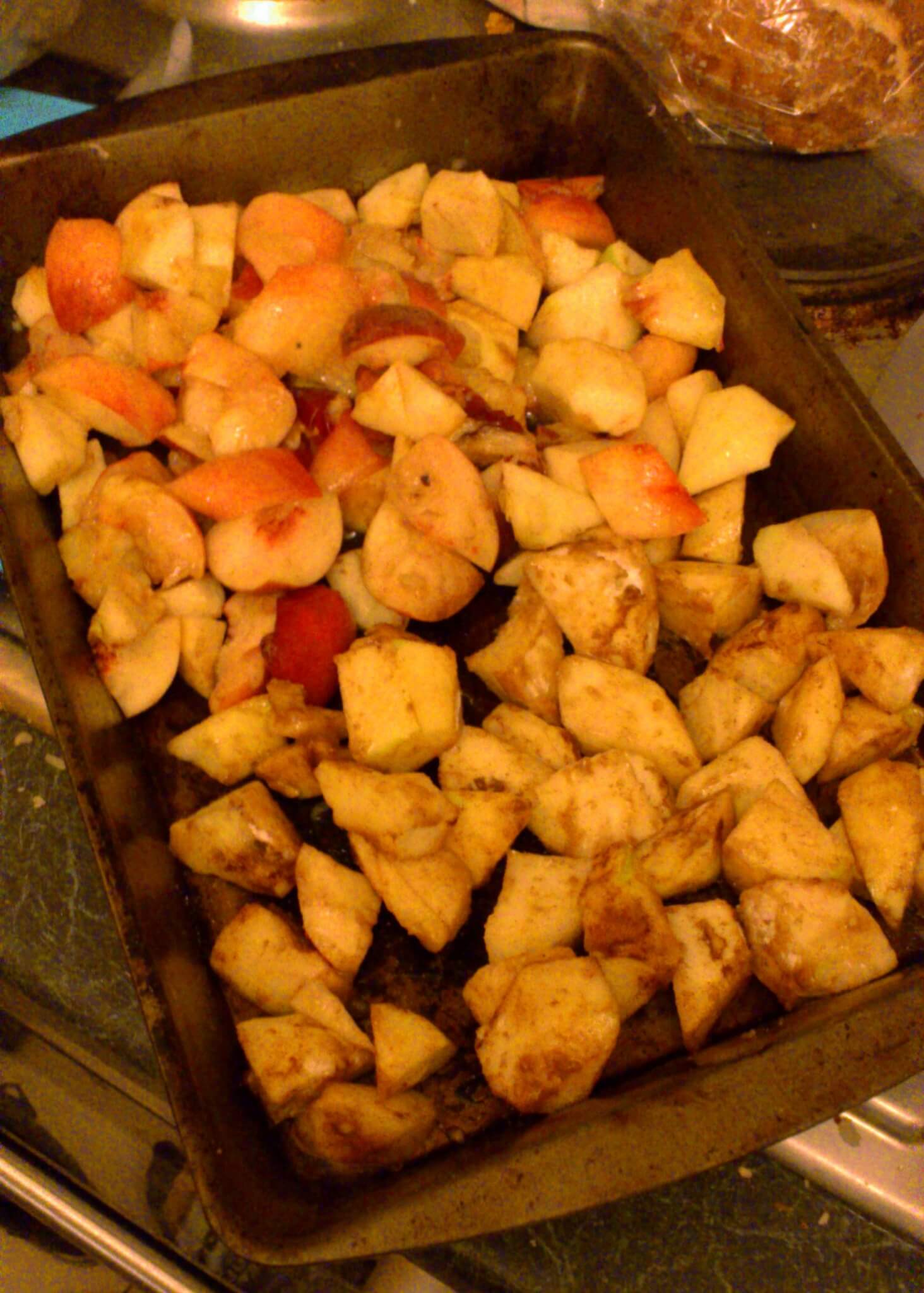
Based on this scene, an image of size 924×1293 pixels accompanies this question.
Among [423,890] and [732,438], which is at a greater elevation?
[732,438]

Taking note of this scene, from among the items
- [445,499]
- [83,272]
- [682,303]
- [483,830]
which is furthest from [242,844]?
[682,303]

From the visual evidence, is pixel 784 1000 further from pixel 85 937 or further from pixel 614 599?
pixel 85 937

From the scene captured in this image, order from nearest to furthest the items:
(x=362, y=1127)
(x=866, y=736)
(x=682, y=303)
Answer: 1. (x=362, y=1127)
2. (x=866, y=736)
3. (x=682, y=303)

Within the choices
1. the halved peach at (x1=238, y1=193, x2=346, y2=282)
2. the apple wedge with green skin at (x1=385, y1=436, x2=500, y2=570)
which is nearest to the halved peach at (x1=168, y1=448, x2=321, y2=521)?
the apple wedge with green skin at (x1=385, y1=436, x2=500, y2=570)

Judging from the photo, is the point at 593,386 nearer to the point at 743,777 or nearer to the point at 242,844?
the point at 743,777

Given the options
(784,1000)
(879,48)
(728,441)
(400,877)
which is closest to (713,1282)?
(784,1000)
